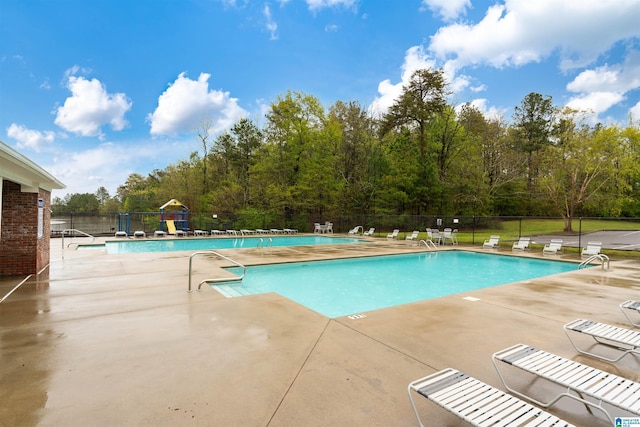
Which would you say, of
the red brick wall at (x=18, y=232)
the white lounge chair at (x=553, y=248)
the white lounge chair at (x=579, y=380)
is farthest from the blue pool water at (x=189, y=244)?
the white lounge chair at (x=579, y=380)

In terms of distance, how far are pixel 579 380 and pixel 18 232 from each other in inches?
396

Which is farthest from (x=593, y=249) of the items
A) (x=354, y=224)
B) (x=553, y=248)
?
(x=354, y=224)

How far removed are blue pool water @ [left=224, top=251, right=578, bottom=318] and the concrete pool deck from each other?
1.76m

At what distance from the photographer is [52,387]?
2756mm

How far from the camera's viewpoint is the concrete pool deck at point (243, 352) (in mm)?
2449

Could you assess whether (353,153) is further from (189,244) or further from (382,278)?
(382,278)

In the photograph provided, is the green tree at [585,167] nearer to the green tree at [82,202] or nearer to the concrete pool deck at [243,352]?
the concrete pool deck at [243,352]

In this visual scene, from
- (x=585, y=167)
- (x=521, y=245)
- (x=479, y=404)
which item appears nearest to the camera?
(x=479, y=404)

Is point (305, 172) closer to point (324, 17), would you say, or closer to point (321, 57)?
point (321, 57)

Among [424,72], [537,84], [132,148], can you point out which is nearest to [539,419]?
[424,72]

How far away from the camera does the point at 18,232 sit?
7.34 metres

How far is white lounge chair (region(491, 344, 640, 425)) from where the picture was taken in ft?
6.96

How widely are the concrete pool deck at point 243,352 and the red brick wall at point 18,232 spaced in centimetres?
127

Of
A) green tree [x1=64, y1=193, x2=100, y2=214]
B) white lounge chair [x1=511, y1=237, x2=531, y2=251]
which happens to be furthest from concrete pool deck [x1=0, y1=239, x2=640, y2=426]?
green tree [x1=64, y1=193, x2=100, y2=214]
